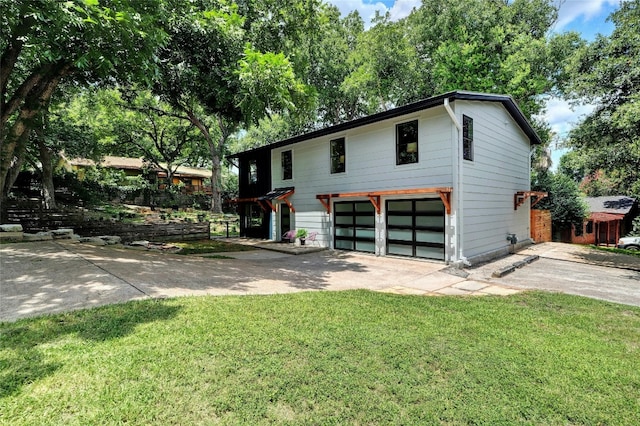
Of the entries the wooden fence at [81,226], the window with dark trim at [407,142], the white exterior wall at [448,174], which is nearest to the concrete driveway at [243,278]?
the white exterior wall at [448,174]

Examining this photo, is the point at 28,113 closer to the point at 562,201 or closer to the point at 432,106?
the point at 432,106

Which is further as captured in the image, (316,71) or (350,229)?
(316,71)

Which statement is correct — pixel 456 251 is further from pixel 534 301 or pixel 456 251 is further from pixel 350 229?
pixel 350 229

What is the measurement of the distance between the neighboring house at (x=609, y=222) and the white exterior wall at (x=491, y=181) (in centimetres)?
1072

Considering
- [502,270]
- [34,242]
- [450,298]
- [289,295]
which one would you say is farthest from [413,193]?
[34,242]

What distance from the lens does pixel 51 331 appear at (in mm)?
3467

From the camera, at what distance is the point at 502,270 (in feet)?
26.0

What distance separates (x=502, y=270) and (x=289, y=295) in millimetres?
5829

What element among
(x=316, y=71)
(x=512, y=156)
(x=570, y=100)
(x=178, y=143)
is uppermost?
(x=316, y=71)

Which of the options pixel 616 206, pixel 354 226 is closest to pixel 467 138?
pixel 354 226

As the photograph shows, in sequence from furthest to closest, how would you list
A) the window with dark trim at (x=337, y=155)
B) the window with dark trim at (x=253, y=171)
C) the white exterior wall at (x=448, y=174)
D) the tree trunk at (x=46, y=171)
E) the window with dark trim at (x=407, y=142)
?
the window with dark trim at (x=253, y=171), the tree trunk at (x=46, y=171), the window with dark trim at (x=337, y=155), the window with dark trim at (x=407, y=142), the white exterior wall at (x=448, y=174)

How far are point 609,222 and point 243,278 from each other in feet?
82.2

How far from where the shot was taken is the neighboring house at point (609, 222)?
19297mm

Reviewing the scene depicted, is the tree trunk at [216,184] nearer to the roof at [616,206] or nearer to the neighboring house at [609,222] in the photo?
the neighboring house at [609,222]
